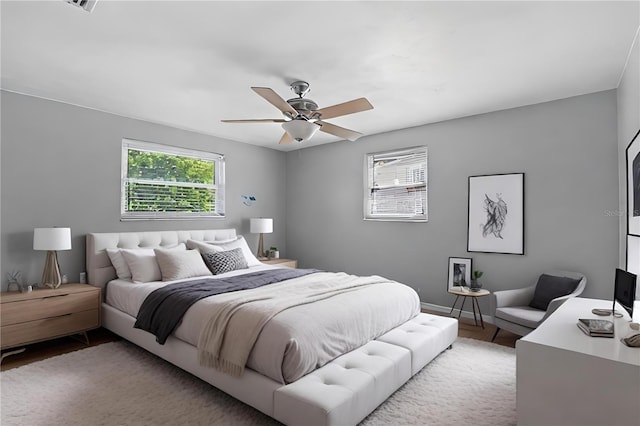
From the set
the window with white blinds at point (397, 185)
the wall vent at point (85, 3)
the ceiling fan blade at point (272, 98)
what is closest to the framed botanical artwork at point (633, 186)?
the window with white blinds at point (397, 185)

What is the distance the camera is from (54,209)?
3822mm

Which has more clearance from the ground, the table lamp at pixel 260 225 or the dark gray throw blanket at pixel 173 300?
the table lamp at pixel 260 225

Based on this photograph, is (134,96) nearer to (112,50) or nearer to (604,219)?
(112,50)

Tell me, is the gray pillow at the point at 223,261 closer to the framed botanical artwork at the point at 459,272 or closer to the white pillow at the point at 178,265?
the white pillow at the point at 178,265

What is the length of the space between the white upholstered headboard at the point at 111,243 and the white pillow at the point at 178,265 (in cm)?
52

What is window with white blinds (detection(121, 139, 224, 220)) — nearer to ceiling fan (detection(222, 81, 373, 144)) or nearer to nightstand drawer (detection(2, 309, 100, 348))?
nightstand drawer (detection(2, 309, 100, 348))

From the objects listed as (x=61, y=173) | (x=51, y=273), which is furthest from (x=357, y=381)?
(x=61, y=173)

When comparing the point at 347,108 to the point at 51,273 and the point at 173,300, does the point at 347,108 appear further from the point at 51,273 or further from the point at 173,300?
the point at 51,273

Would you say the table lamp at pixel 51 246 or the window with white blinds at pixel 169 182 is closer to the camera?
the table lamp at pixel 51 246

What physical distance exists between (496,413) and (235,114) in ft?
12.8

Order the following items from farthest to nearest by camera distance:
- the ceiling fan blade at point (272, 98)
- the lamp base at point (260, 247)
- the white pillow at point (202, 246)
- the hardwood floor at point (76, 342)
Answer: the lamp base at point (260, 247) → the white pillow at point (202, 246) → the hardwood floor at point (76, 342) → the ceiling fan blade at point (272, 98)

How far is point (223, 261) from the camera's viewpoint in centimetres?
425

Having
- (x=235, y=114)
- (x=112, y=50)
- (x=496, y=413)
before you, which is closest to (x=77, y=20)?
(x=112, y=50)

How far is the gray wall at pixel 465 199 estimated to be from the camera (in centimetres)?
355
